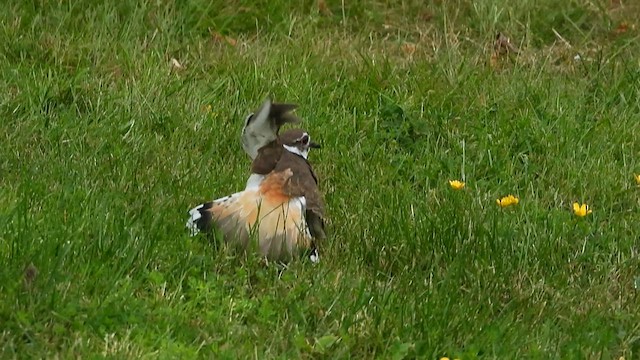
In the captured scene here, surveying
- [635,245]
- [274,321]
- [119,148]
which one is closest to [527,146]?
[635,245]

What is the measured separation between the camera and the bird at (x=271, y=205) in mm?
4371

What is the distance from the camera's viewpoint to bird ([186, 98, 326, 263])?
14.3ft

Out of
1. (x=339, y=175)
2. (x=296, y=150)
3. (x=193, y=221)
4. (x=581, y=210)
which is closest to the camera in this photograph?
(x=193, y=221)

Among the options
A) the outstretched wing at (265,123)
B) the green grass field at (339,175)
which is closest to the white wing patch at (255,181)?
the outstretched wing at (265,123)

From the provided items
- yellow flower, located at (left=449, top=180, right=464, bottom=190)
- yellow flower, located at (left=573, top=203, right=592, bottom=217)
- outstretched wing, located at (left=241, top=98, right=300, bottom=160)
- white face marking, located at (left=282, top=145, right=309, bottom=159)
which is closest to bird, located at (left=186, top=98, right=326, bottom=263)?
outstretched wing, located at (left=241, top=98, right=300, bottom=160)

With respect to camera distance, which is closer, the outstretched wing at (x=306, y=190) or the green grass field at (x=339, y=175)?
the green grass field at (x=339, y=175)

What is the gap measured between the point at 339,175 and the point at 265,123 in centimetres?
105

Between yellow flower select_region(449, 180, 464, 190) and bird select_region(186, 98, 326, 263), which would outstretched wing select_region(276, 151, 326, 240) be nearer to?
bird select_region(186, 98, 326, 263)

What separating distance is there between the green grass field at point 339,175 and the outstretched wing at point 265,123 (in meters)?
0.39

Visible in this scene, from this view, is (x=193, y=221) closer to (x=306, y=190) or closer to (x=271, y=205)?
(x=271, y=205)

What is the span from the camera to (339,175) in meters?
5.54

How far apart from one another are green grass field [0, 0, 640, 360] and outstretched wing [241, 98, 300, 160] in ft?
1.28

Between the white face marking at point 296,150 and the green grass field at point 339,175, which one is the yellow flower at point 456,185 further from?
the white face marking at point 296,150

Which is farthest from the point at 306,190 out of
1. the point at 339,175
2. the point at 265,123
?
the point at 339,175
